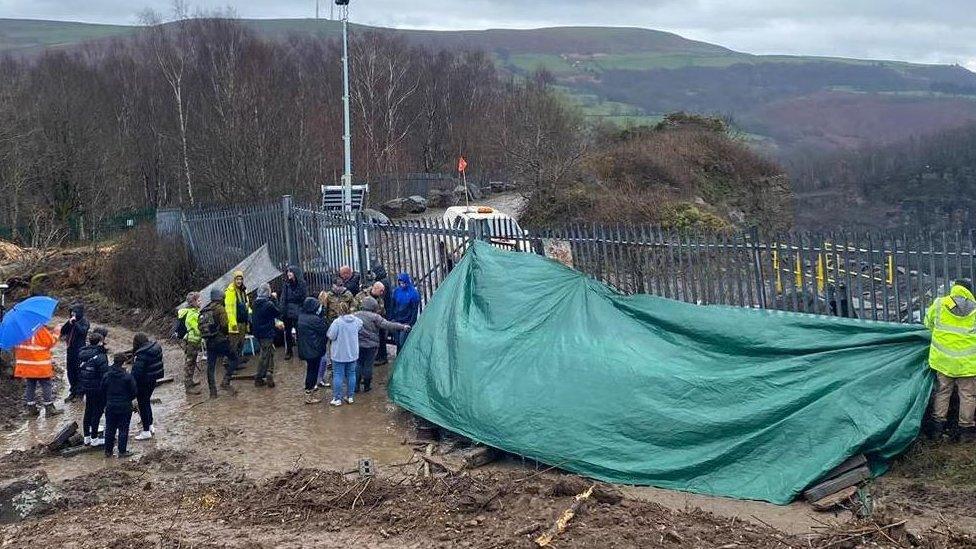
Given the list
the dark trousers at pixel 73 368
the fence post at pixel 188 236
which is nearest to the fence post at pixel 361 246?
the dark trousers at pixel 73 368

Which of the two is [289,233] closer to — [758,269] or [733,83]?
[758,269]

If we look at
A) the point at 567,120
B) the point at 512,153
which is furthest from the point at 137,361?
the point at 567,120

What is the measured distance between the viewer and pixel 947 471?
286 inches

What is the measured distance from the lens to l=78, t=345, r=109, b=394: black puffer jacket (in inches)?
375

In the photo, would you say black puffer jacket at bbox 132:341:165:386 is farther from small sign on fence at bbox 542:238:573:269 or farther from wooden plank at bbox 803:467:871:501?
wooden plank at bbox 803:467:871:501

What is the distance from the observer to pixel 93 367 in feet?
31.2

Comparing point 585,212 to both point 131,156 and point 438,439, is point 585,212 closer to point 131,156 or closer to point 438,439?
point 438,439

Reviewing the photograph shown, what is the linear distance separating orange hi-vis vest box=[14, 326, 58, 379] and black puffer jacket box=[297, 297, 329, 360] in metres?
3.22

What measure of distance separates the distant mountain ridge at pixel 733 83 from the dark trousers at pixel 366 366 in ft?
92.7

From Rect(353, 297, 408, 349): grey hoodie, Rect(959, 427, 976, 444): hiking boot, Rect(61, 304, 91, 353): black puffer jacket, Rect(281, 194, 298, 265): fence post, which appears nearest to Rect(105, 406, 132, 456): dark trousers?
Rect(353, 297, 408, 349): grey hoodie

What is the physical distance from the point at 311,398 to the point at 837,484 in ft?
22.0

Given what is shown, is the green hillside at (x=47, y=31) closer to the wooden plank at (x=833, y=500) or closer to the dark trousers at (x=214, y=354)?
the dark trousers at (x=214, y=354)

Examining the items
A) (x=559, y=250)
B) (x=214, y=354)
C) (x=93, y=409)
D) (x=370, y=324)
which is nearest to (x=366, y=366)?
(x=370, y=324)

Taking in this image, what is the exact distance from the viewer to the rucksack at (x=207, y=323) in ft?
37.8
